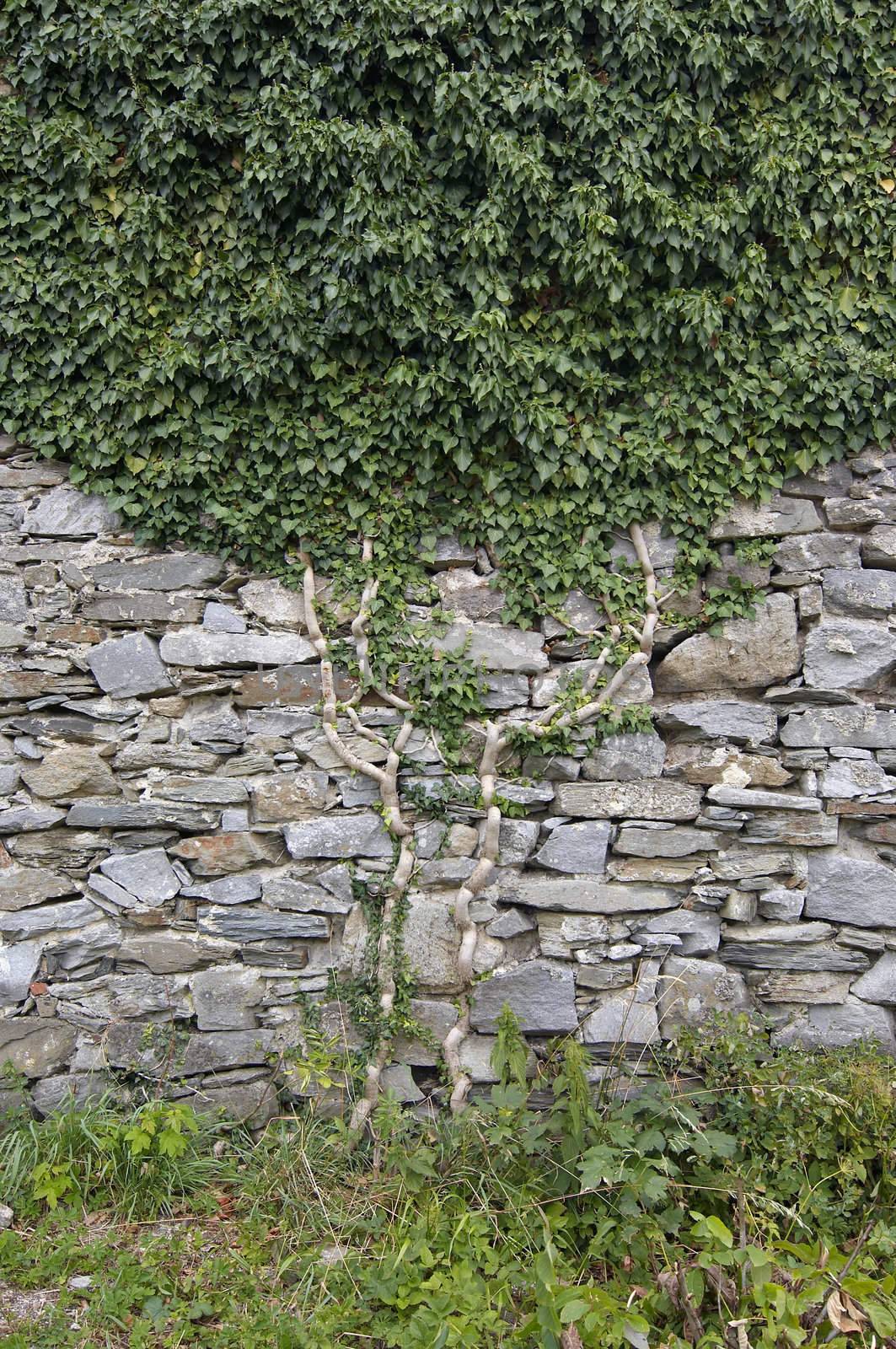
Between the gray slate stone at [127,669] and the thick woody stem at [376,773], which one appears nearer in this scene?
the thick woody stem at [376,773]

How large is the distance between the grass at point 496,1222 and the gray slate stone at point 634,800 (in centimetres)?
80

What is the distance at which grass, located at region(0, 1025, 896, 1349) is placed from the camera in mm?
2385

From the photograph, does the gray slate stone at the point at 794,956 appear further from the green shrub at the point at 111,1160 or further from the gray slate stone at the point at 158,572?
the gray slate stone at the point at 158,572

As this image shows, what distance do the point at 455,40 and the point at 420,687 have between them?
7.71 ft

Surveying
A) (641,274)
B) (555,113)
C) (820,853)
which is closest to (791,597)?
(820,853)

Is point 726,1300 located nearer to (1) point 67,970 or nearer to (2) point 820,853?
(2) point 820,853

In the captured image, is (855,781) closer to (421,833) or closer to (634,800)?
(634,800)

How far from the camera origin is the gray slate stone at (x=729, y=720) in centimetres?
338

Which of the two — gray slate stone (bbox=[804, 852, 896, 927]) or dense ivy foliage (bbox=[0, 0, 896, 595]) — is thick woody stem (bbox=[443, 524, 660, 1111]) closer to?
dense ivy foliage (bbox=[0, 0, 896, 595])

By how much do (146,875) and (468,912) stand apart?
3.94 ft

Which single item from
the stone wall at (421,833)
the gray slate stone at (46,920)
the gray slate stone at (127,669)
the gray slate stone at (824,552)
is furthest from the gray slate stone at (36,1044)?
the gray slate stone at (824,552)

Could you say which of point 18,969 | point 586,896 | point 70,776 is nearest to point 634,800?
point 586,896

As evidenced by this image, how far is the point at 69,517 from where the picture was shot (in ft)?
11.3

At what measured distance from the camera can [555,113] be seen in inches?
130
